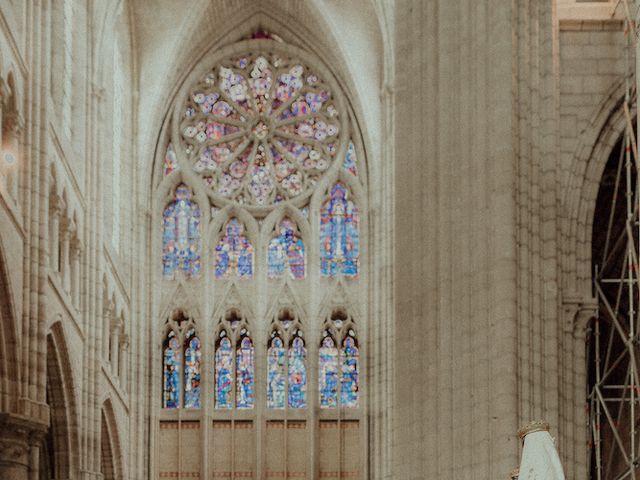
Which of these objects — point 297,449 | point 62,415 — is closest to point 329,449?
point 297,449

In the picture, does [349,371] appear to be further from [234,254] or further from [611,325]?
[611,325]

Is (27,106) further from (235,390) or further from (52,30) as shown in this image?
(235,390)

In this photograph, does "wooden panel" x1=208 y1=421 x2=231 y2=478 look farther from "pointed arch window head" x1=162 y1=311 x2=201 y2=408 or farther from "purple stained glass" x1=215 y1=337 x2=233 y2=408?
"pointed arch window head" x1=162 y1=311 x2=201 y2=408

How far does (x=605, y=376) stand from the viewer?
→ 65.6 feet

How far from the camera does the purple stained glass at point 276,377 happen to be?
38250 millimetres

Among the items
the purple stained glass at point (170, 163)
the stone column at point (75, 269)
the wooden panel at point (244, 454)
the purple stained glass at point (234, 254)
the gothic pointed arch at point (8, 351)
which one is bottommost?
the wooden panel at point (244, 454)

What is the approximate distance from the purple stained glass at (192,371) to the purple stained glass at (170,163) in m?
3.56

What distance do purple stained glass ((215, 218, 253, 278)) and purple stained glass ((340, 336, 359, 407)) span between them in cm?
260

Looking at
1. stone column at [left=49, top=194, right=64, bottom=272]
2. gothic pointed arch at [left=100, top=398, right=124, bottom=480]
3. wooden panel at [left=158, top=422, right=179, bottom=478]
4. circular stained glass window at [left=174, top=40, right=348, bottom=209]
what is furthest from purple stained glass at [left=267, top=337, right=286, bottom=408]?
stone column at [left=49, top=194, right=64, bottom=272]

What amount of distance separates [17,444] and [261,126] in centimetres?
1737

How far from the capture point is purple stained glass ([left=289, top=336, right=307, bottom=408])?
38.3m

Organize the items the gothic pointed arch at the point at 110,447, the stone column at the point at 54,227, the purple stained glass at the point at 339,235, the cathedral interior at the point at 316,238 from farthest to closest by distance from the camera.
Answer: the purple stained glass at the point at 339,235 < the gothic pointed arch at the point at 110,447 < the stone column at the point at 54,227 < the cathedral interior at the point at 316,238

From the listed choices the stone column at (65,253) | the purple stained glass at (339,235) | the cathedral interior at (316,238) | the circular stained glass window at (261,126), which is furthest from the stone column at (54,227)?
the purple stained glass at (339,235)

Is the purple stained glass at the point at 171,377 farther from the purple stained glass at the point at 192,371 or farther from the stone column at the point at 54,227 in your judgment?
the stone column at the point at 54,227
